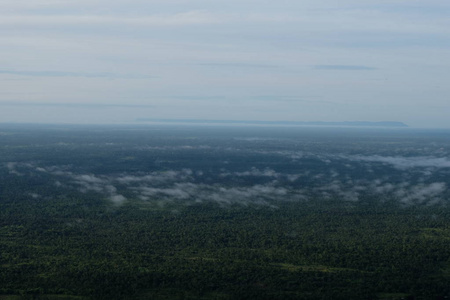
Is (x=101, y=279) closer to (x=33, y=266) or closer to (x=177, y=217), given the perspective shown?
(x=33, y=266)

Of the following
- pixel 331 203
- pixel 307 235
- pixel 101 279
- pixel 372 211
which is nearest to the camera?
pixel 101 279

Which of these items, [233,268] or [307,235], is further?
[307,235]

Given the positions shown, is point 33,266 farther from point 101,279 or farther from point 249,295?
point 249,295

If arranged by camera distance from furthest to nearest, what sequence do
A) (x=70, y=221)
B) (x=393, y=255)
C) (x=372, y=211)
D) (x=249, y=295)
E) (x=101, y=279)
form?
(x=372, y=211)
(x=70, y=221)
(x=393, y=255)
(x=101, y=279)
(x=249, y=295)

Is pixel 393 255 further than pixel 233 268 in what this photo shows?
Yes

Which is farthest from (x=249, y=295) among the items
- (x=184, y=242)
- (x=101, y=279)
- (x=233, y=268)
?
(x=184, y=242)

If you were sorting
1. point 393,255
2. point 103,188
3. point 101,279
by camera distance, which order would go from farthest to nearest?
point 103,188 → point 393,255 → point 101,279

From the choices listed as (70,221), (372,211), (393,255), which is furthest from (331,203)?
(70,221)

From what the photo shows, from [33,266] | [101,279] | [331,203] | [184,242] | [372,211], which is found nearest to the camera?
[101,279]
